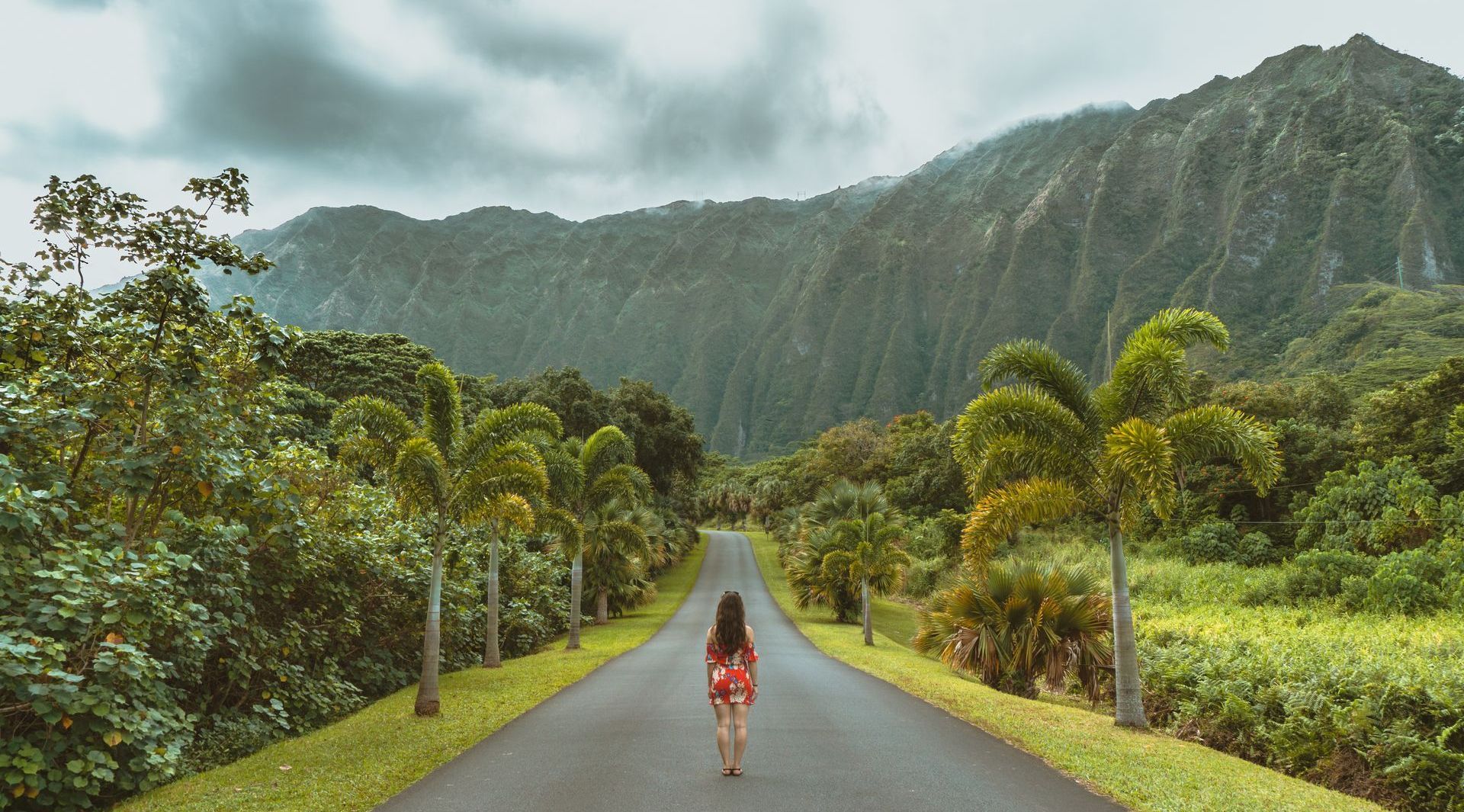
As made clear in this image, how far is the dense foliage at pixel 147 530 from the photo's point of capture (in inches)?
286

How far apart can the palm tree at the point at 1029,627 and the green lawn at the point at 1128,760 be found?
2.65 ft

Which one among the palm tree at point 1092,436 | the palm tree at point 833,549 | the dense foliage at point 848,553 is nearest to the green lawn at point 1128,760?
the palm tree at point 1092,436

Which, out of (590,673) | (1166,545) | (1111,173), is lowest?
(590,673)

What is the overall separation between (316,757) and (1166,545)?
35865 millimetres

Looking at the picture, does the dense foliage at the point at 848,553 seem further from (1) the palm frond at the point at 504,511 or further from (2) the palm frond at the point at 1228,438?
(2) the palm frond at the point at 1228,438

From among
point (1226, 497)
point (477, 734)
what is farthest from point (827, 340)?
point (477, 734)

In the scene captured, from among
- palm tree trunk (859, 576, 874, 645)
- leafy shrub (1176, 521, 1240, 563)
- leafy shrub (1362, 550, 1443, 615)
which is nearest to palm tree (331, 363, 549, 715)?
palm tree trunk (859, 576, 874, 645)

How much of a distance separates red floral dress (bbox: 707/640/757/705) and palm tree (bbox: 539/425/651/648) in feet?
52.1

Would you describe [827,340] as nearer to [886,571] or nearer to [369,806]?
[886,571]

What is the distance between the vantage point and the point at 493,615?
20781 millimetres

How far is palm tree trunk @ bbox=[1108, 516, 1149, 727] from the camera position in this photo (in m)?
12.2

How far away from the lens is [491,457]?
597 inches

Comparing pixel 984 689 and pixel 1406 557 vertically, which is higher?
pixel 1406 557

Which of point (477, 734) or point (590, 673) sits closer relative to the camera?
point (477, 734)
